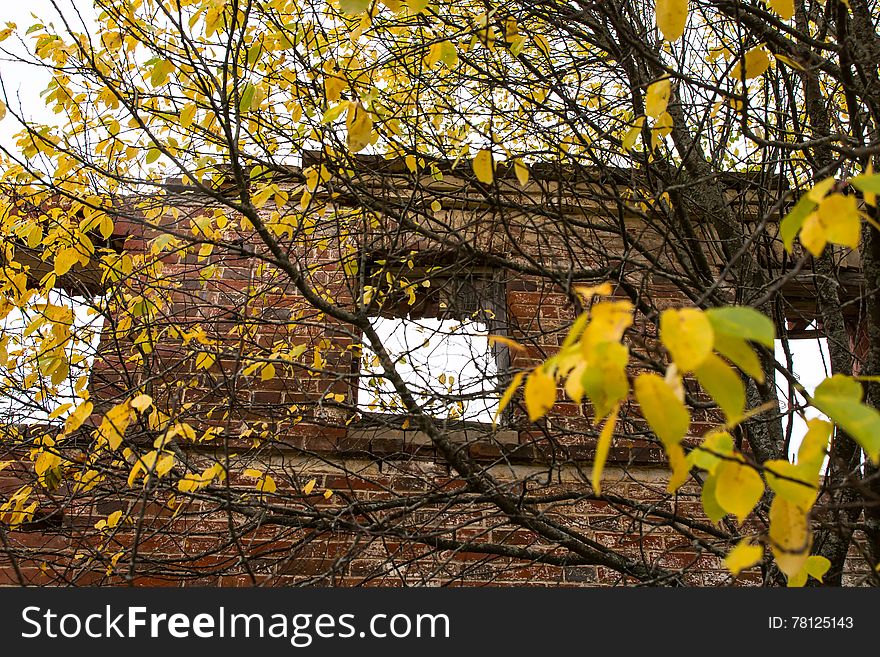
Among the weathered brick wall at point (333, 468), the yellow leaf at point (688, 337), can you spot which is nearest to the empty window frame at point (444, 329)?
the weathered brick wall at point (333, 468)

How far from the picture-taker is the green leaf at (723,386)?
0.88 meters

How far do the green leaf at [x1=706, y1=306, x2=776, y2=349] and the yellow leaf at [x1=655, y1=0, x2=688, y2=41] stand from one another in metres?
1.00

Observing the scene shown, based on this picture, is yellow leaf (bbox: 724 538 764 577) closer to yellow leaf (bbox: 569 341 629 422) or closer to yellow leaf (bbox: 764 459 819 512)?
yellow leaf (bbox: 764 459 819 512)

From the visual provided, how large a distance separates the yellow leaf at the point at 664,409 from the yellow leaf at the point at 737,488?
24 cm

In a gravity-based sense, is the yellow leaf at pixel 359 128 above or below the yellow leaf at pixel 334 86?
below

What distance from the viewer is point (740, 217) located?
3.14m

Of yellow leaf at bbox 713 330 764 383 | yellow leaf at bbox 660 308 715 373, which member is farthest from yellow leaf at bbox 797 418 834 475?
yellow leaf at bbox 660 308 715 373

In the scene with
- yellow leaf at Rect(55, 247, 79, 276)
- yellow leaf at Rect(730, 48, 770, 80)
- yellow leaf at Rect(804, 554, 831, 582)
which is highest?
yellow leaf at Rect(730, 48, 770, 80)

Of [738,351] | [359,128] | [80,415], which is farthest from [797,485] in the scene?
[80,415]

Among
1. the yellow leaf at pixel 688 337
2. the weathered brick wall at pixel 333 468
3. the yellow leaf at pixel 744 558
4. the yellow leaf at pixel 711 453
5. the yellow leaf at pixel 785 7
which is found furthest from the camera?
the weathered brick wall at pixel 333 468

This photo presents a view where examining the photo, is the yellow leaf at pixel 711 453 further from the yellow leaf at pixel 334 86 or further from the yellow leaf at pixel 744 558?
the yellow leaf at pixel 334 86

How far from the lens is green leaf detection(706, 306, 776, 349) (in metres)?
0.81

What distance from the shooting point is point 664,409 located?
→ 34.3 inches

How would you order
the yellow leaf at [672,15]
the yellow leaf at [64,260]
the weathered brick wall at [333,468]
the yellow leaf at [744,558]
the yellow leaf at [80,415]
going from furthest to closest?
the weathered brick wall at [333,468], the yellow leaf at [64,260], the yellow leaf at [80,415], the yellow leaf at [672,15], the yellow leaf at [744,558]
